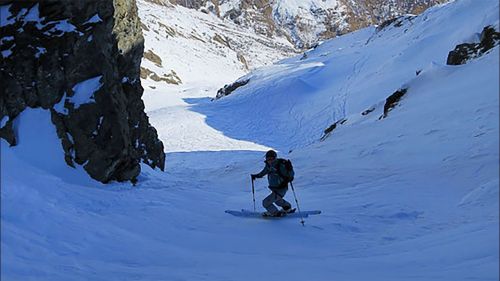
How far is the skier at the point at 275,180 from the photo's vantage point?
9.04 meters

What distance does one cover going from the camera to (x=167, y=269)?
21.3 ft

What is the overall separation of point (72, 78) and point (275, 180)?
20.9 ft

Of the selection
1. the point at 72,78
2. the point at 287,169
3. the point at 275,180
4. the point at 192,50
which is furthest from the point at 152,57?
the point at 287,169

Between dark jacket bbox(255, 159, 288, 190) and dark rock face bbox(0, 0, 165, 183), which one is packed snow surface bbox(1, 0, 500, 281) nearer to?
dark rock face bbox(0, 0, 165, 183)

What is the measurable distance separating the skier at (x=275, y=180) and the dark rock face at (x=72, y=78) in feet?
16.2

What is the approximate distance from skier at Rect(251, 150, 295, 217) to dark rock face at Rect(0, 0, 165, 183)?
16.2 ft

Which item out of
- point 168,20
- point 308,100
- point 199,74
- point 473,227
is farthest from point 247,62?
point 473,227

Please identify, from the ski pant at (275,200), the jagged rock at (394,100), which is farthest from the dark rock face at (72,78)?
the jagged rock at (394,100)

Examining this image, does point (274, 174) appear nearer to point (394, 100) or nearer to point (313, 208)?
point (313, 208)

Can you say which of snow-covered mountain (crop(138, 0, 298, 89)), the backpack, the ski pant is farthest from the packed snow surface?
snow-covered mountain (crop(138, 0, 298, 89))

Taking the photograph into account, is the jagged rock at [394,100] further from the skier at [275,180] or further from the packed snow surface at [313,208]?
the skier at [275,180]

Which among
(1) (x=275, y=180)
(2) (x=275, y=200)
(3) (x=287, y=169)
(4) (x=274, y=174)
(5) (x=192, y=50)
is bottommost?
(5) (x=192, y=50)

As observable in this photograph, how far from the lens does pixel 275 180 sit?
A: 9469mm

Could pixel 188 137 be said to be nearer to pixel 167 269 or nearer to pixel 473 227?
pixel 167 269
